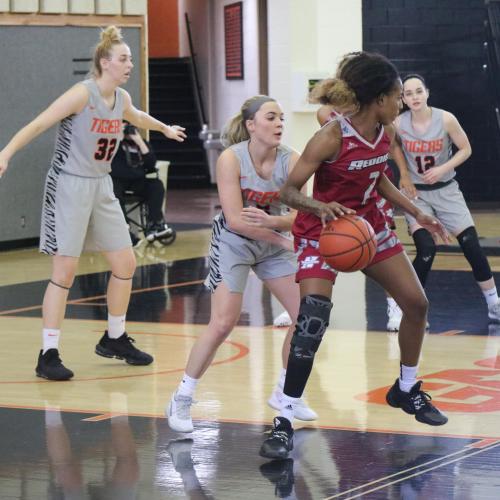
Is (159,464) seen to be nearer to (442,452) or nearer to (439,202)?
(442,452)

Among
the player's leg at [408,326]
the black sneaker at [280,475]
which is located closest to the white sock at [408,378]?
the player's leg at [408,326]

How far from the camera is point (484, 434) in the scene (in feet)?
18.9

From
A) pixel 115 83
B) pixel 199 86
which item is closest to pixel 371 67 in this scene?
pixel 115 83

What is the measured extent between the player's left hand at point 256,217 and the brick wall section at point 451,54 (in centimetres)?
1130

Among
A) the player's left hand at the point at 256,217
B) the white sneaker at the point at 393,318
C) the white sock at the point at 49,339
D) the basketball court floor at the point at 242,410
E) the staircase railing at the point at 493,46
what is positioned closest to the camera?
the basketball court floor at the point at 242,410

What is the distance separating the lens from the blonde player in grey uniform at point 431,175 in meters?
8.57

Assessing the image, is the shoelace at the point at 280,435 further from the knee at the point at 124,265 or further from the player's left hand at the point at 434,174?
the player's left hand at the point at 434,174

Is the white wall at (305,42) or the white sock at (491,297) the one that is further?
the white wall at (305,42)

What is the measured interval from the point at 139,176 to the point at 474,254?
204 inches

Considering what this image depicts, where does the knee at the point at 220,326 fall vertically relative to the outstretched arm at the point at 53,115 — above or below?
below

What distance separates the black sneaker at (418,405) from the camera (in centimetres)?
582

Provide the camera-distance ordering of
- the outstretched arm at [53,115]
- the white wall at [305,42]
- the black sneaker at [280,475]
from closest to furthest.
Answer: the black sneaker at [280,475]
the outstretched arm at [53,115]
the white wall at [305,42]

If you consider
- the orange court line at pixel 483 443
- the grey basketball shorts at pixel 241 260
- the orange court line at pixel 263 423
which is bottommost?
the orange court line at pixel 263 423

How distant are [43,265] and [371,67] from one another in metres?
7.29
